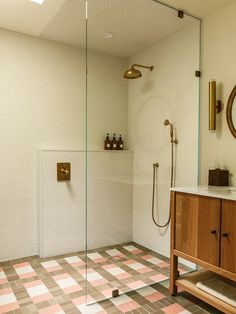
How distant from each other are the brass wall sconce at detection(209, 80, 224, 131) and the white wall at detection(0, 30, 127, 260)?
829 mm

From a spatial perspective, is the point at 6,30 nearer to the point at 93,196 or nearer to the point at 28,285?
the point at 93,196

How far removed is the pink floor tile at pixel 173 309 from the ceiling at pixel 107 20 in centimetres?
218

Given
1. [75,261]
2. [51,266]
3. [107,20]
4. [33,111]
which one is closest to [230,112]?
[107,20]

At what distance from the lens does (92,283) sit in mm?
2184

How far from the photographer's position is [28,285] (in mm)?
2168

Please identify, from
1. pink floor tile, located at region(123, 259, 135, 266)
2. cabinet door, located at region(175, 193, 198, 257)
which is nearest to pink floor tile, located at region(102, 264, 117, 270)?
pink floor tile, located at region(123, 259, 135, 266)

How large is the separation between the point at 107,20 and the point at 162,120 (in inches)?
40.6

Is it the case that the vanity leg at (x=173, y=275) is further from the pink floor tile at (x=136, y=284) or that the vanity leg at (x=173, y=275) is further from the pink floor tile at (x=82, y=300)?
the pink floor tile at (x=82, y=300)

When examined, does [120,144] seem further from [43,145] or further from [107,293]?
[107,293]

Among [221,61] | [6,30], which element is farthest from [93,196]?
[6,30]

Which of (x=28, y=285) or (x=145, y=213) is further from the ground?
(x=145, y=213)

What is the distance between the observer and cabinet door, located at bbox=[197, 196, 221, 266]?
5.66 feet

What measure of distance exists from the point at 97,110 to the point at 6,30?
3.99 ft

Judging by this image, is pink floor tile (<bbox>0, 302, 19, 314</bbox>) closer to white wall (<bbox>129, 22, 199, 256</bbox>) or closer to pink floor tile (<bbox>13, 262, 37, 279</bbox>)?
pink floor tile (<bbox>13, 262, 37, 279</bbox>)
